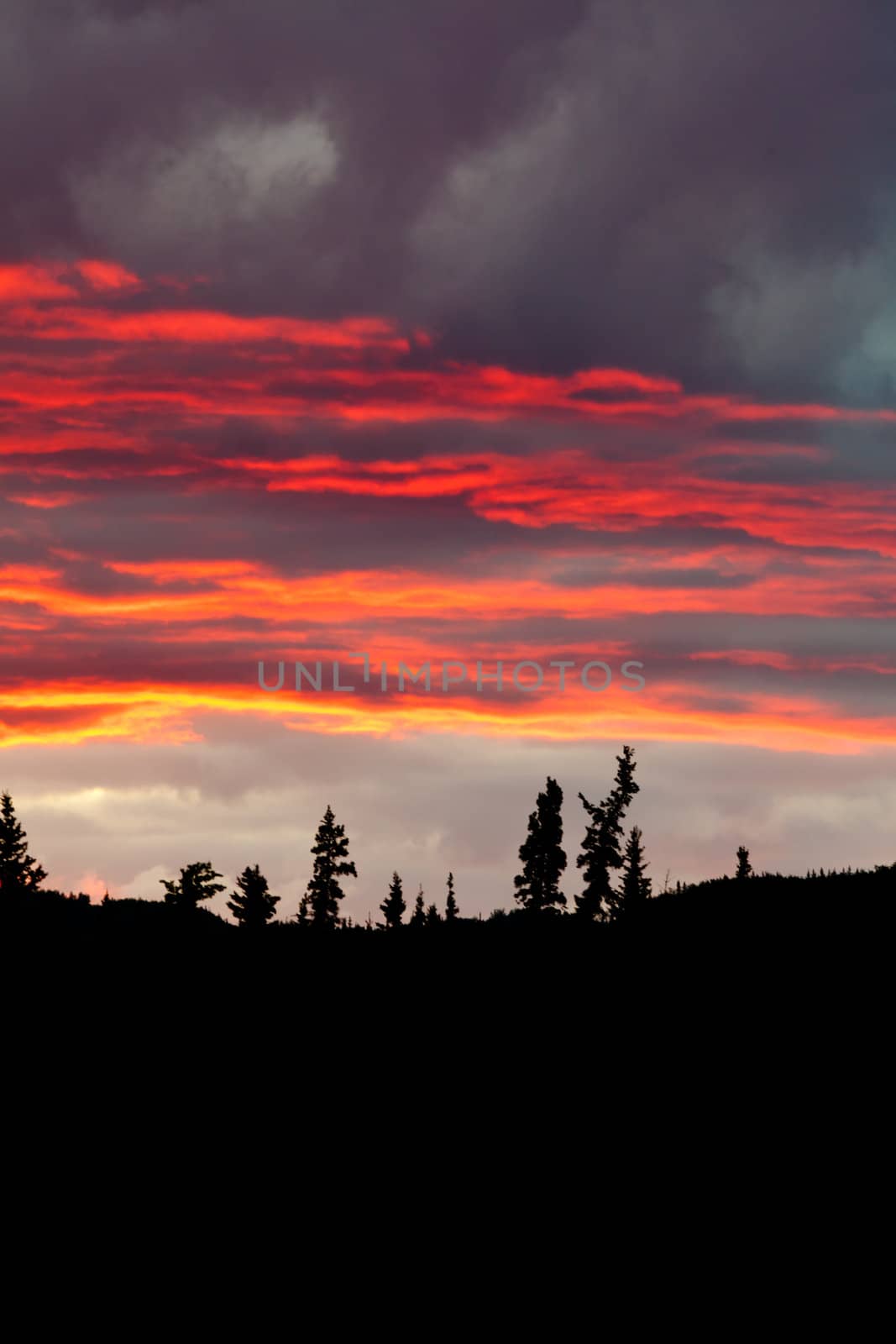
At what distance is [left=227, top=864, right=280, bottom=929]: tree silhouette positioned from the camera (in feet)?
260

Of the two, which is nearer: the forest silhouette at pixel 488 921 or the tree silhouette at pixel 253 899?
the forest silhouette at pixel 488 921

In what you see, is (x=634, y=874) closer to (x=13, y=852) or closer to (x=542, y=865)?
(x=542, y=865)

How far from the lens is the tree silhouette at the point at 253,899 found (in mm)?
79188

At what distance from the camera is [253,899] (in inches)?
3157

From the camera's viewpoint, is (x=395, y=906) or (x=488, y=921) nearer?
(x=488, y=921)

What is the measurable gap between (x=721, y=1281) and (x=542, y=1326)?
11.3ft

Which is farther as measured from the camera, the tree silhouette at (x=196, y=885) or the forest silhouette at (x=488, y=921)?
the tree silhouette at (x=196, y=885)

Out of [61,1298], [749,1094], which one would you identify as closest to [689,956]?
[749,1094]

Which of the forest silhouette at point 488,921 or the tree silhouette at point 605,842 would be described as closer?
the forest silhouette at point 488,921

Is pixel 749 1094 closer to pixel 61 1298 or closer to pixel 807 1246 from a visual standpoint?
pixel 807 1246

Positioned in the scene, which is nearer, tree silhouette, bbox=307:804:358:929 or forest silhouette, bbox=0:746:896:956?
forest silhouette, bbox=0:746:896:956

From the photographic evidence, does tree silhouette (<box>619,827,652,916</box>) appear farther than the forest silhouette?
Yes

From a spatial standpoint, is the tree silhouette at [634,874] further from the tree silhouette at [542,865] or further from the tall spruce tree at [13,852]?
the tall spruce tree at [13,852]

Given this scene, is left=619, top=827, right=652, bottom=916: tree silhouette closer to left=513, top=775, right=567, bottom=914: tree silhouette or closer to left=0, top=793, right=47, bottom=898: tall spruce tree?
left=513, top=775, right=567, bottom=914: tree silhouette
